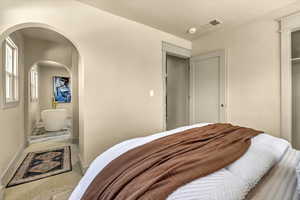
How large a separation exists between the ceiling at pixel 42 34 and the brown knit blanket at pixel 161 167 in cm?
347

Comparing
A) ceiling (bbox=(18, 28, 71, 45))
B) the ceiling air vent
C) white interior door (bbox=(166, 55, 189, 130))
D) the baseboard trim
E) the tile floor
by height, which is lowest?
the tile floor

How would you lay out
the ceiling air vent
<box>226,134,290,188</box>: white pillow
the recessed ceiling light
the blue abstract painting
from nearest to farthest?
<box>226,134,290,188</box>: white pillow → the ceiling air vent → the recessed ceiling light → the blue abstract painting

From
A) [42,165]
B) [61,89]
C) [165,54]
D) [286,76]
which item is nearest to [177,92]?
[165,54]

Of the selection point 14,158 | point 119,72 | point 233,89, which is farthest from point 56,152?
point 233,89

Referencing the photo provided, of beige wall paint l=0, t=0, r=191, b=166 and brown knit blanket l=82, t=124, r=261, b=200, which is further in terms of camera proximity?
beige wall paint l=0, t=0, r=191, b=166

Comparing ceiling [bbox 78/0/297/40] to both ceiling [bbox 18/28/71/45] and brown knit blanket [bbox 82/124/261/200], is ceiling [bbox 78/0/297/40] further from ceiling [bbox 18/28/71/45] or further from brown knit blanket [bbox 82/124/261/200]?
brown knit blanket [bbox 82/124/261/200]

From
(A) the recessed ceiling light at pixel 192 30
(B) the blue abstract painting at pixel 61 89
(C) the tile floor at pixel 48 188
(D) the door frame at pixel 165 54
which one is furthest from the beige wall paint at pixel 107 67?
(B) the blue abstract painting at pixel 61 89

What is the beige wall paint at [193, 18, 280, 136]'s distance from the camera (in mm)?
2562

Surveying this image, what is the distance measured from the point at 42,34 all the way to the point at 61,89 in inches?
153

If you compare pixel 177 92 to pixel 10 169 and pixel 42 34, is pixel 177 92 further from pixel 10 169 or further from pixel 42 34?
pixel 10 169

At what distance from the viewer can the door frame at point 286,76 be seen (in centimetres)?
239

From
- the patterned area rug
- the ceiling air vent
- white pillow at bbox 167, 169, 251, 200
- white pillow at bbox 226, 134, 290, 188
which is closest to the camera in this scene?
white pillow at bbox 167, 169, 251, 200

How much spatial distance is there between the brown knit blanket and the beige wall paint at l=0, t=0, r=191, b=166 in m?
1.51

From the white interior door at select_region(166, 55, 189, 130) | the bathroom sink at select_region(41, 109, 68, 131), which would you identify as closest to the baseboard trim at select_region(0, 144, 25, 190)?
the bathroom sink at select_region(41, 109, 68, 131)
